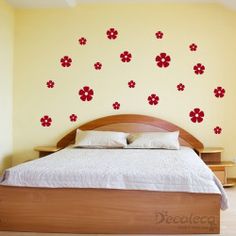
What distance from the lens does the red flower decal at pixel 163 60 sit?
13.8 ft

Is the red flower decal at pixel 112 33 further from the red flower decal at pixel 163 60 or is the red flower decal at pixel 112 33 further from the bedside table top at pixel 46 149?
the bedside table top at pixel 46 149

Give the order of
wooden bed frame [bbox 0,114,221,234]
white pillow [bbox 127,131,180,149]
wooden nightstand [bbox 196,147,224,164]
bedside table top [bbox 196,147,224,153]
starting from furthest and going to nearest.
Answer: wooden nightstand [bbox 196,147,224,164], bedside table top [bbox 196,147,224,153], white pillow [bbox 127,131,180,149], wooden bed frame [bbox 0,114,221,234]

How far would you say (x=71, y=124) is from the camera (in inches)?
169

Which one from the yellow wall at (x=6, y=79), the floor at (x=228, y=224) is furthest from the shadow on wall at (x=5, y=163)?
the floor at (x=228, y=224)

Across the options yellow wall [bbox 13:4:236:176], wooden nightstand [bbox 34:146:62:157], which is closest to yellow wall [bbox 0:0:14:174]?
yellow wall [bbox 13:4:236:176]

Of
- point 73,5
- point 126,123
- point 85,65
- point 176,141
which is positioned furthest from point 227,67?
point 73,5

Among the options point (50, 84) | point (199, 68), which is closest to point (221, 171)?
point (199, 68)

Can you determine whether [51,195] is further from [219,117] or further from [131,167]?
[219,117]

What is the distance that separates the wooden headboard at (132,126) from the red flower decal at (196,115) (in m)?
0.20

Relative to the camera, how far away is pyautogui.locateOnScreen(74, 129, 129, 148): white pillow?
3.86m

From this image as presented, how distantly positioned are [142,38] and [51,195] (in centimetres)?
246

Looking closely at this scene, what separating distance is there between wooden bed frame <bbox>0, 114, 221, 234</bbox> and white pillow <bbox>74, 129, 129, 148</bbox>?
4.45 ft

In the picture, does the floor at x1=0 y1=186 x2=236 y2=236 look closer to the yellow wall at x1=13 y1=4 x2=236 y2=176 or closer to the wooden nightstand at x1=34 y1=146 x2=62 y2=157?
the yellow wall at x1=13 y1=4 x2=236 y2=176

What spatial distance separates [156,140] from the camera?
382 centimetres
